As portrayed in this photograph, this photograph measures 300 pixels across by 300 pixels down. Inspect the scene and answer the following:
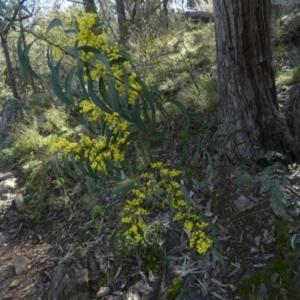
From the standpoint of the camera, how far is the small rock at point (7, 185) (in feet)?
13.2

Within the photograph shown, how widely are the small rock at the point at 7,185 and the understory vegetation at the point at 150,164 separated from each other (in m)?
0.18

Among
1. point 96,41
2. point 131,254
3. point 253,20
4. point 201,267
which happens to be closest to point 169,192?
point 96,41

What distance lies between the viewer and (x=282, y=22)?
4.50m

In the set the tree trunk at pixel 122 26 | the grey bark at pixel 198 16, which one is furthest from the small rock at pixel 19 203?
the grey bark at pixel 198 16

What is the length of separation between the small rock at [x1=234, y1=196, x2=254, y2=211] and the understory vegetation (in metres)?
0.04

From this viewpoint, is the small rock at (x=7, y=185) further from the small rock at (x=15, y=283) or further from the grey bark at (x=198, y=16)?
the grey bark at (x=198, y=16)

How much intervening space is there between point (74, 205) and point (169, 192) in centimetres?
210

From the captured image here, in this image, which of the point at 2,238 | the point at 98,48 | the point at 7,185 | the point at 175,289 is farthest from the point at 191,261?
the point at 7,185

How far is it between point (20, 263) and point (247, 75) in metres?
2.53

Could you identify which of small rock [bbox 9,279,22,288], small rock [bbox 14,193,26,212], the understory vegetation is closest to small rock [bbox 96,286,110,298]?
the understory vegetation

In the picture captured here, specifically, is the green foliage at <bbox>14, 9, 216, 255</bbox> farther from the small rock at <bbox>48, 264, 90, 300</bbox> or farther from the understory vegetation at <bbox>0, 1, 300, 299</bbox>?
the small rock at <bbox>48, 264, 90, 300</bbox>

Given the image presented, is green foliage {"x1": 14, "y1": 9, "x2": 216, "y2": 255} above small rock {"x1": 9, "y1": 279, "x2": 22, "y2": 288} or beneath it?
above

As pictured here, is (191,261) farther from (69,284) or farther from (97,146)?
(97,146)

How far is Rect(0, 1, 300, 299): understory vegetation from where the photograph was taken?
1.24 m
